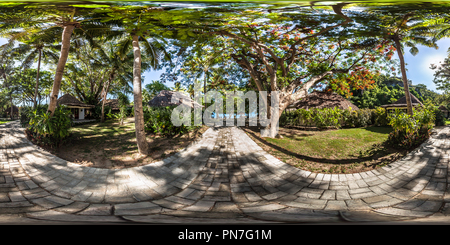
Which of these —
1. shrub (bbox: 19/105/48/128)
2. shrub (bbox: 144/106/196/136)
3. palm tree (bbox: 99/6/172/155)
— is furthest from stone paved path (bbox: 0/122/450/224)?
shrub (bbox: 19/105/48/128)

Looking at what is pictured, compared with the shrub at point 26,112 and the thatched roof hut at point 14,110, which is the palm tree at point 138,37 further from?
the thatched roof hut at point 14,110

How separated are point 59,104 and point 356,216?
2.52 metres

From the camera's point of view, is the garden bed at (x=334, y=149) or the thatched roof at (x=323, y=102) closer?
the garden bed at (x=334, y=149)

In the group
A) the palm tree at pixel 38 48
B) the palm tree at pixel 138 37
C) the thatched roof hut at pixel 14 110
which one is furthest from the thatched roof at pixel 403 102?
the thatched roof hut at pixel 14 110

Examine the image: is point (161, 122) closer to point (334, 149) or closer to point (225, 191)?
point (225, 191)

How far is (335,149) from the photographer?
1.05 meters

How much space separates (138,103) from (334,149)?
147 cm

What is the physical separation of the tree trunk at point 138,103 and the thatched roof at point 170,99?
0.32 feet

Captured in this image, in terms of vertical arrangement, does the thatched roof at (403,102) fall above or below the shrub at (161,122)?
above

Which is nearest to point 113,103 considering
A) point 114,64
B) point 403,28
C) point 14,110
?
point 114,64

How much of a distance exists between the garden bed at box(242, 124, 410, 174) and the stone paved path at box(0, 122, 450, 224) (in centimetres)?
5

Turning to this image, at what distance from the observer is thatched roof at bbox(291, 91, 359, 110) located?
3.97 feet

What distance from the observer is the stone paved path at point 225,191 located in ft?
3.08

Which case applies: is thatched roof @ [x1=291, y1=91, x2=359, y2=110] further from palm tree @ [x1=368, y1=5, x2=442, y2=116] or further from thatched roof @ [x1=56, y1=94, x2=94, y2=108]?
thatched roof @ [x1=56, y1=94, x2=94, y2=108]
